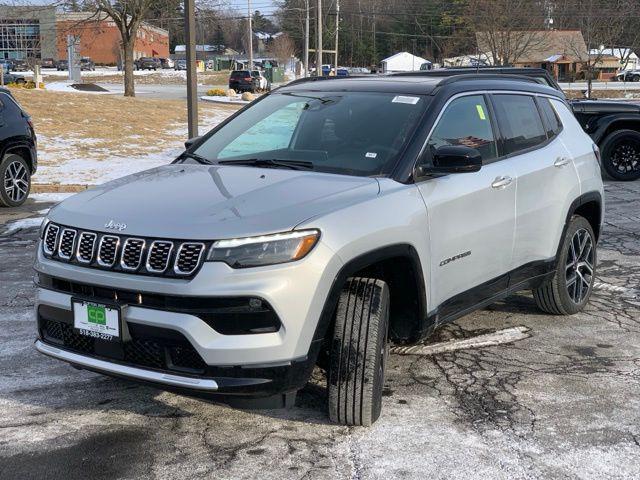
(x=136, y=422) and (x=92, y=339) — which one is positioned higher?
(x=92, y=339)

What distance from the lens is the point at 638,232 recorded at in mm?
9398

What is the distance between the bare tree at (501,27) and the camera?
3841 centimetres

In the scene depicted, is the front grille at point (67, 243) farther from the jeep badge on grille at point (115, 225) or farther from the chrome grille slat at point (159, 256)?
the chrome grille slat at point (159, 256)

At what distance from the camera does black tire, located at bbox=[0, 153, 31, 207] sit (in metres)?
10.6

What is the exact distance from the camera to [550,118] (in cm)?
571

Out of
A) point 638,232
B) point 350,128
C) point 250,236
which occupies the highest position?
point 350,128

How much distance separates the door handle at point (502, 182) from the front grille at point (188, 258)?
2.09 metres

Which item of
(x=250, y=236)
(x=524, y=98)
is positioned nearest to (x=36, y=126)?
(x=524, y=98)

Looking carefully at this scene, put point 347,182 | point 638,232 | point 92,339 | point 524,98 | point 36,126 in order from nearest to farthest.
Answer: point 92,339 → point 347,182 → point 524,98 → point 638,232 → point 36,126

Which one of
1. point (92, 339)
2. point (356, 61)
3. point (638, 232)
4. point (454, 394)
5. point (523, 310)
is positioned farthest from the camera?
point (356, 61)

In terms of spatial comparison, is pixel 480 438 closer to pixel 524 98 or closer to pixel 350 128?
pixel 350 128

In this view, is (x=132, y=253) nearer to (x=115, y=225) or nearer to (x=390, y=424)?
(x=115, y=225)

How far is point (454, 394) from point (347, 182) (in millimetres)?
1388

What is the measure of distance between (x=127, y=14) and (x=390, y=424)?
3318 cm
